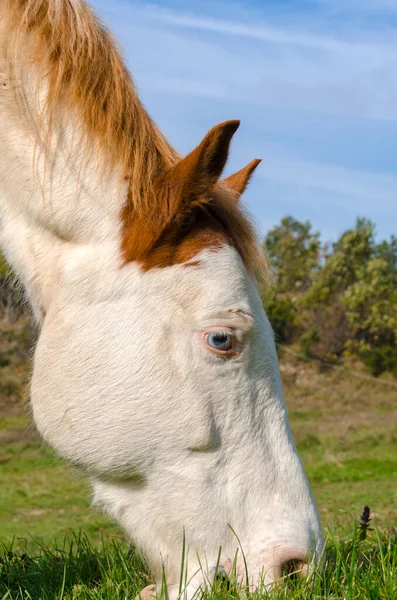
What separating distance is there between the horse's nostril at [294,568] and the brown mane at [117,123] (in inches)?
47.7

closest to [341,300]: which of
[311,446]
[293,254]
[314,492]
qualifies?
[293,254]

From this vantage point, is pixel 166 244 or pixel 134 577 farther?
pixel 134 577

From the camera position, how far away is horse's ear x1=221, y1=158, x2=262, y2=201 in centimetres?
353

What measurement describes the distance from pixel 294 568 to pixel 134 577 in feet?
3.12

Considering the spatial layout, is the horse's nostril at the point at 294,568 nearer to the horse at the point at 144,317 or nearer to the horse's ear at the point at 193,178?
the horse at the point at 144,317

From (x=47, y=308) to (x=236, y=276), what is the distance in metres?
0.86

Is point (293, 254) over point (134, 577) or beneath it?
over

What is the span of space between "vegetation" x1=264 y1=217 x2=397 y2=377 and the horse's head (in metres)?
26.2

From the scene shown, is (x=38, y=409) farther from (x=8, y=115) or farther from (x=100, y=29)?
(x=100, y=29)

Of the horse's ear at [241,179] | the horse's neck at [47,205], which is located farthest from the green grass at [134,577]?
the horse's ear at [241,179]

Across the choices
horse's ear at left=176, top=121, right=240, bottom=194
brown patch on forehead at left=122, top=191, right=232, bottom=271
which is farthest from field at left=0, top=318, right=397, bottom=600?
horse's ear at left=176, top=121, right=240, bottom=194

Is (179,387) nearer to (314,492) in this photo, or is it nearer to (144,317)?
(144,317)

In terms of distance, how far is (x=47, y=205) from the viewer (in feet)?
10.2

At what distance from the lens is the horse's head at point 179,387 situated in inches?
111
